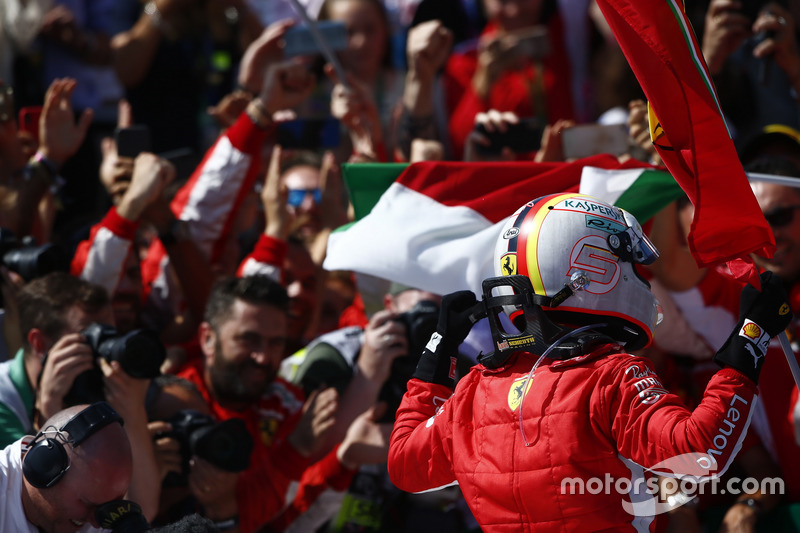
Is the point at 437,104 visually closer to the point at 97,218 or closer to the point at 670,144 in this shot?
the point at 97,218

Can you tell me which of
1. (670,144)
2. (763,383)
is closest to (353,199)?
(670,144)

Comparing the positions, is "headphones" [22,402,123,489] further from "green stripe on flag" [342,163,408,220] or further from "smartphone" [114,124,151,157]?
"smartphone" [114,124,151,157]

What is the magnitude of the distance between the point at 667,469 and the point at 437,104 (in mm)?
4291

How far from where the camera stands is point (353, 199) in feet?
14.8

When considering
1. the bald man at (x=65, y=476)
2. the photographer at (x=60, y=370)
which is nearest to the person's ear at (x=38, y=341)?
the photographer at (x=60, y=370)

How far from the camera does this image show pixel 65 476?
3168 mm

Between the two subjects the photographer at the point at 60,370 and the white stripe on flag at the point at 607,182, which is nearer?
the photographer at the point at 60,370

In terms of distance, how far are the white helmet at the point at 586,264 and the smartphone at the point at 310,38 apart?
11.0ft

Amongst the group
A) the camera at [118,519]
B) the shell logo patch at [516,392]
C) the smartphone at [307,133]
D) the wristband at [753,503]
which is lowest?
the wristband at [753,503]

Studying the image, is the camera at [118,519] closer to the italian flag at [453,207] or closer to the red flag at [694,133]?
the italian flag at [453,207]

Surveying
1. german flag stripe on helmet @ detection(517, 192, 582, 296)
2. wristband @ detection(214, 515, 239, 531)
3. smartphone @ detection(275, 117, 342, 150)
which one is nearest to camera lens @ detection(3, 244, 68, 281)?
wristband @ detection(214, 515, 239, 531)

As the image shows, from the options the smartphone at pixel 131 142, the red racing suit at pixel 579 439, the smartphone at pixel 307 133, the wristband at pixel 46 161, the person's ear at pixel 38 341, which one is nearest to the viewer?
the red racing suit at pixel 579 439

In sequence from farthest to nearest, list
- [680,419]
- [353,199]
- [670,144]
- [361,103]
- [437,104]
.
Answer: [437,104], [361,103], [353,199], [670,144], [680,419]

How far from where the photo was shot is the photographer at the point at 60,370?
153 inches
